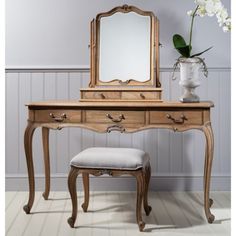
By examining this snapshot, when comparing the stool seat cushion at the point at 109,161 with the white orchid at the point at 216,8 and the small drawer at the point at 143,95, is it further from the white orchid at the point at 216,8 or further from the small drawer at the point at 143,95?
the white orchid at the point at 216,8

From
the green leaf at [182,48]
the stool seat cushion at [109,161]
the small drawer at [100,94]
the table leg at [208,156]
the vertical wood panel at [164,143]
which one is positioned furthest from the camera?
the vertical wood panel at [164,143]

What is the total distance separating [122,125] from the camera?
2.70m

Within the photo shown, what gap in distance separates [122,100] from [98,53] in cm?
46

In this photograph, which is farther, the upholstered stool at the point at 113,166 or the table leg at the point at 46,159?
the table leg at the point at 46,159

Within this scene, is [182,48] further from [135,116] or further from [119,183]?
[119,183]

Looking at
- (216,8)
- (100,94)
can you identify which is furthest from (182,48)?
(100,94)

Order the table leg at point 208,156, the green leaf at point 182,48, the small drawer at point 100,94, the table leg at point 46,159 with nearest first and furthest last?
the table leg at point 208,156 < the green leaf at point 182,48 < the small drawer at point 100,94 < the table leg at point 46,159

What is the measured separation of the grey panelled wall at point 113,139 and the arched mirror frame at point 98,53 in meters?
0.35

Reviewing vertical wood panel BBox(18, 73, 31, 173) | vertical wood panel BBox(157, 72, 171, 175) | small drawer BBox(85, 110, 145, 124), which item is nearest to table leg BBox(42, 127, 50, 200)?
vertical wood panel BBox(18, 73, 31, 173)

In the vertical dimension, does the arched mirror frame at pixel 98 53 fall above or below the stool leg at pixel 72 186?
above

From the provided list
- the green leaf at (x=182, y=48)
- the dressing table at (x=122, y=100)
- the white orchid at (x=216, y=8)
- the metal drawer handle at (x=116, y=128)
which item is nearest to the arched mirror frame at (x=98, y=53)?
the dressing table at (x=122, y=100)

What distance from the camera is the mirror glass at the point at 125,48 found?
3137mm

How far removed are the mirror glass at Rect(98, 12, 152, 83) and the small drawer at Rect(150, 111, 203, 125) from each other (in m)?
0.50
